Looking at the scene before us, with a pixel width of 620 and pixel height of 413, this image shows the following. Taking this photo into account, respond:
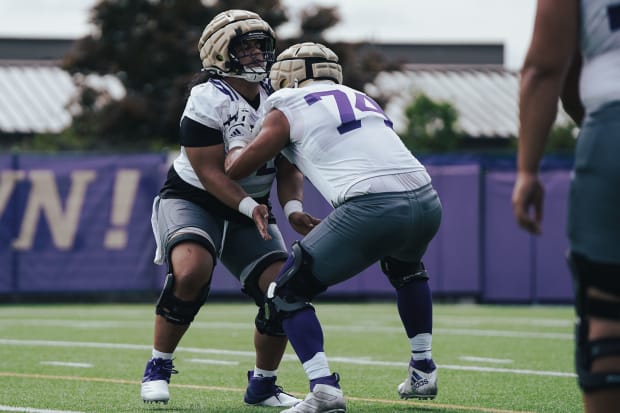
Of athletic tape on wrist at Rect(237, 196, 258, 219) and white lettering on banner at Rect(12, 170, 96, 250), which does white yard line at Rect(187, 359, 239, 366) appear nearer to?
athletic tape on wrist at Rect(237, 196, 258, 219)

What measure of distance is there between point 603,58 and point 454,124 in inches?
1141

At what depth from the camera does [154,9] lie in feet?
90.0

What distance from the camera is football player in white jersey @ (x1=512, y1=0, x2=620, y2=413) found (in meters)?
3.13

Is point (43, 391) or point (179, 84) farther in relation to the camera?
point (179, 84)

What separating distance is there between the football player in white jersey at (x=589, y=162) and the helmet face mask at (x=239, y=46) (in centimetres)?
242

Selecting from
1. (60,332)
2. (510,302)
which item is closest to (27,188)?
(60,332)

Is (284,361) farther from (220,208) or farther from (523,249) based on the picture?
(523,249)

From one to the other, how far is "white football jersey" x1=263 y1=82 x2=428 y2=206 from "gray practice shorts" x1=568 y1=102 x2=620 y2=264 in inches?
64.2

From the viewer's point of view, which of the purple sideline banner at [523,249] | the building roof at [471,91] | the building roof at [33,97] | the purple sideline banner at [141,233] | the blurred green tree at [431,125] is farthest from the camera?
the building roof at [471,91]

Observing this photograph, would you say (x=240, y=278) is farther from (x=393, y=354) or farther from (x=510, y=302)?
(x=510, y=302)

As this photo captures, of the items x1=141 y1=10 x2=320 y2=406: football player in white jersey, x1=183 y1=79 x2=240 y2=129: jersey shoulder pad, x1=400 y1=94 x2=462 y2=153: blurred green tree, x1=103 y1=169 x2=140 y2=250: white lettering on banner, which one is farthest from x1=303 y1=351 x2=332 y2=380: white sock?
x1=400 y1=94 x2=462 y2=153: blurred green tree

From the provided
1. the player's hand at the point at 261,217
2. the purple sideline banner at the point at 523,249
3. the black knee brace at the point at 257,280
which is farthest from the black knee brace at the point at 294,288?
the purple sideline banner at the point at 523,249

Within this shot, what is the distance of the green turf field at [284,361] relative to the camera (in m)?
5.70

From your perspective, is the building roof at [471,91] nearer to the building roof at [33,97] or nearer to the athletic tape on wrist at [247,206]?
the building roof at [33,97]
